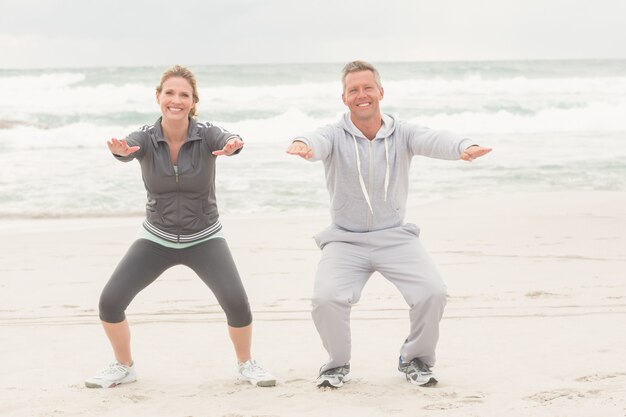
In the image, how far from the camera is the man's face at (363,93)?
4547mm

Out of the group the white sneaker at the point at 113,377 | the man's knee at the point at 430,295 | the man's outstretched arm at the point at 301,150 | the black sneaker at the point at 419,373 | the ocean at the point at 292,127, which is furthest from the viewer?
the ocean at the point at 292,127

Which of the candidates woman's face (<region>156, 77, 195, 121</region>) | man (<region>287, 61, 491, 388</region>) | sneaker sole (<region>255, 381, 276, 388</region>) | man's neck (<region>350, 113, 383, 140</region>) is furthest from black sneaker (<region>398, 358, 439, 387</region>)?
woman's face (<region>156, 77, 195, 121</region>)

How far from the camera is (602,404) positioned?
157 inches

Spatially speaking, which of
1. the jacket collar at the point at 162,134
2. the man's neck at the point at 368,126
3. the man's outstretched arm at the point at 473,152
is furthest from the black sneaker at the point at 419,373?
the jacket collar at the point at 162,134

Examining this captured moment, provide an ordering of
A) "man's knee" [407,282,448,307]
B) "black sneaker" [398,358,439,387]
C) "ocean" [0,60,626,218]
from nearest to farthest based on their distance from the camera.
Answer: "man's knee" [407,282,448,307] → "black sneaker" [398,358,439,387] → "ocean" [0,60,626,218]

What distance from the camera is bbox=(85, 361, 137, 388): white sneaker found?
4578 millimetres

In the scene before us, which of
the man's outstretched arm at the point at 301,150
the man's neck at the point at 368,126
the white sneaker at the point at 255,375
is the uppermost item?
the man's neck at the point at 368,126

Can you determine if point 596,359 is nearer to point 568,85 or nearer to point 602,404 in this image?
point 602,404

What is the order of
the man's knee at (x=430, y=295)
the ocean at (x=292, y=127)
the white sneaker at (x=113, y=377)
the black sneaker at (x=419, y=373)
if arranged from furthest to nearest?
the ocean at (x=292, y=127) < the white sneaker at (x=113, y=377) < the black sneaker at (x=419, y=373) < the man's knee at (x=430, y=295)

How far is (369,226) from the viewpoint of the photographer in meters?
4.57

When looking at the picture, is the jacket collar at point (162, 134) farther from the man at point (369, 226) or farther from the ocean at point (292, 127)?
the ocean at point (292, 127)

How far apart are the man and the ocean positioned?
6.68 metres

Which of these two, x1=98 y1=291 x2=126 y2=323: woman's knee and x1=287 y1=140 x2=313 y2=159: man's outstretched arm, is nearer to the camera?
x1=287 y1=140 x2=313 y2=159: man's outstretched arm

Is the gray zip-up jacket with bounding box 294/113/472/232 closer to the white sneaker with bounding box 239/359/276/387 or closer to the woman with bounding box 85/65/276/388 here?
the woman with bounding box 85/65/276/388
